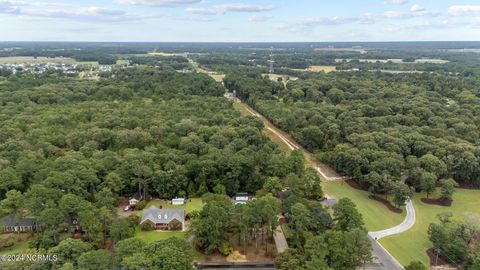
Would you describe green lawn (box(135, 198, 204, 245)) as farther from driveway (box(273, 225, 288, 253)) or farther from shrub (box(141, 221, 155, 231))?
driveway (box(273, 225, 288, 253))

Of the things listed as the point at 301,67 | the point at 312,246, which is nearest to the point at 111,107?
the point at 312,246

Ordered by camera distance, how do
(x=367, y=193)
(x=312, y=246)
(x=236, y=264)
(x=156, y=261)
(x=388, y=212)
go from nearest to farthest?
(x=156, y=261) → (x=312, y=246) → (x=236, y=264) → (x=388, y=212) → (x=367, y=193)

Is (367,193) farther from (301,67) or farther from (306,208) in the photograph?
(301,67)

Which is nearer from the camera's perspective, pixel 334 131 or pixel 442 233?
pixel 442 233

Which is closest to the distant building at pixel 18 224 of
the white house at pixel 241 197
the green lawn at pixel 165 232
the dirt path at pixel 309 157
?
the green lawn at pixel 165 232

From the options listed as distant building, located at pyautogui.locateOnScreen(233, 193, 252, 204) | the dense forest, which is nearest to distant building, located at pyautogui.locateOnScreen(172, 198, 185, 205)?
distant building, located at pyautogui.locateOnScreen(233, 193, 252, 204)

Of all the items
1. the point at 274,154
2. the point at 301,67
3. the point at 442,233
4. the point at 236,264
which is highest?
the point at 301,67
